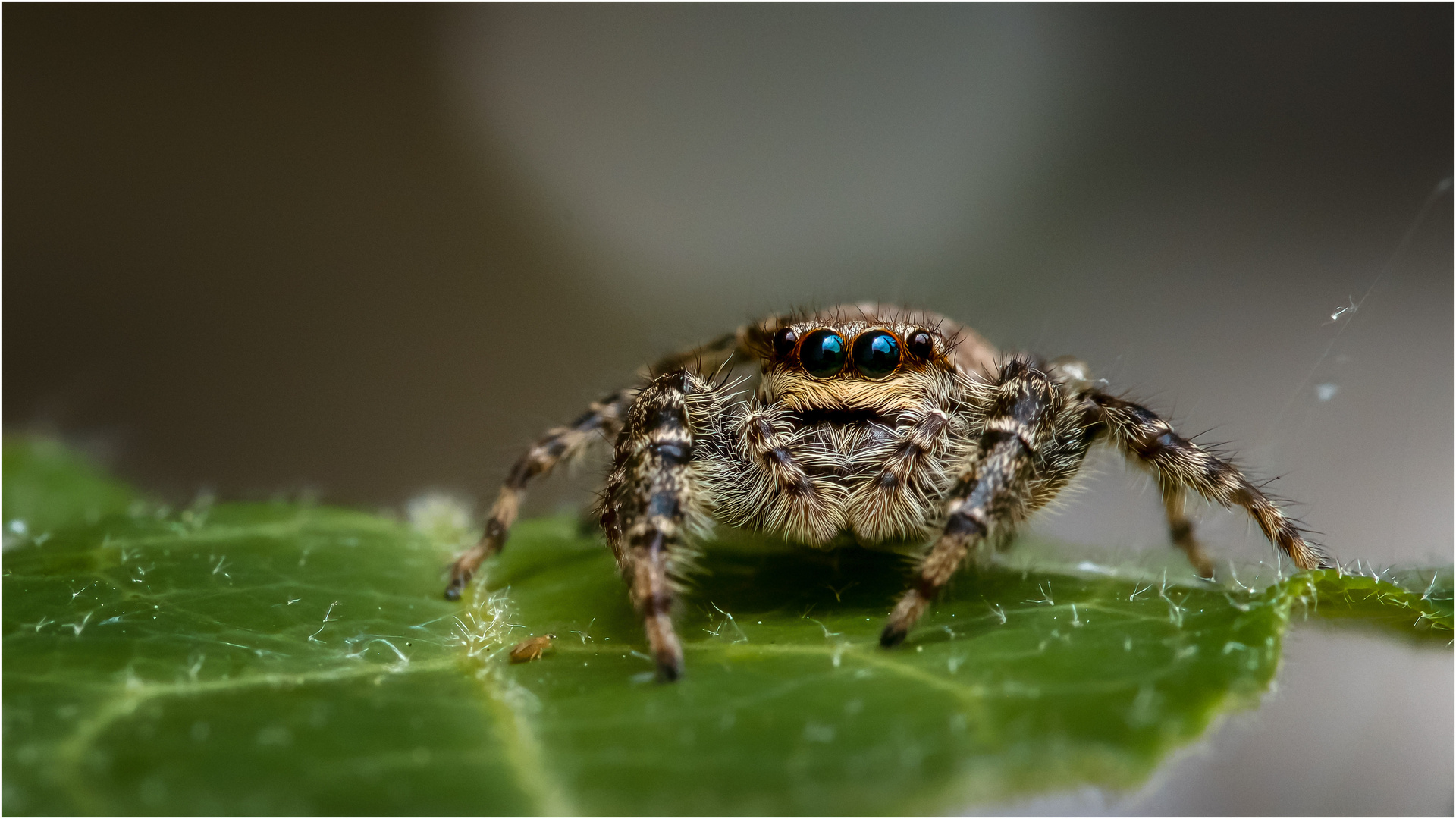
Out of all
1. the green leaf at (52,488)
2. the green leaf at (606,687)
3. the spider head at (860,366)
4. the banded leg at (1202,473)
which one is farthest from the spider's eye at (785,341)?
the green leaf at (52,488)

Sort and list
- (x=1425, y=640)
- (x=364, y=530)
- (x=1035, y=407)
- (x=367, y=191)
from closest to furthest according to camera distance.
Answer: (x=1425, y=640) < (x=1035, y=407) < (x=364, y=530) < (x=367, y=191)

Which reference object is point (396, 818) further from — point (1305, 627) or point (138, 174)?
point (138, 174)

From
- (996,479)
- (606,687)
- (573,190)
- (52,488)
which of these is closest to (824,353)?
(996,479)

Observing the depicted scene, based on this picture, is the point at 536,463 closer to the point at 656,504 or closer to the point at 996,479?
the point at 656,504

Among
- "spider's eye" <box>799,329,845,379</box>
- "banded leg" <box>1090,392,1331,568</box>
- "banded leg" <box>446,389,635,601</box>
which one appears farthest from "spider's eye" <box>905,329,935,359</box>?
"banded leg" <box>446,389,635,601</box>

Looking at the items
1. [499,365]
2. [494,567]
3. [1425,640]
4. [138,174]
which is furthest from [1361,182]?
[138,174]

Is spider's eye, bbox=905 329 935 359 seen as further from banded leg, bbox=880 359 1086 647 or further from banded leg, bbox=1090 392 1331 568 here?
banded leg, bbox=1090 392 1331 568
